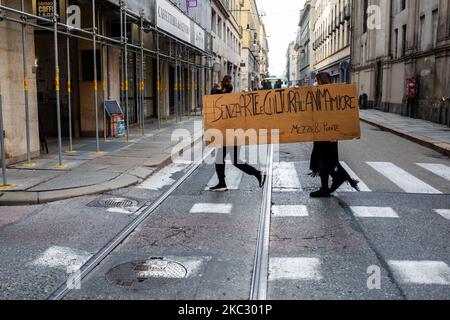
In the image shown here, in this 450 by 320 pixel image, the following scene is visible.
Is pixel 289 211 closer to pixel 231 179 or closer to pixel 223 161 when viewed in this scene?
pixel 223 161

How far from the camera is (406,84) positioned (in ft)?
83.3

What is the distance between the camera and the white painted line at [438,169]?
10107mm

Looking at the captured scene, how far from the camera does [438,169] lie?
10852 mm

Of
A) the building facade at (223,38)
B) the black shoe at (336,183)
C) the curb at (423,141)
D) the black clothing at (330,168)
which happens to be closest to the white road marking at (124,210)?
the black clothing at (330,168)

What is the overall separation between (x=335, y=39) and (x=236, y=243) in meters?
52.6

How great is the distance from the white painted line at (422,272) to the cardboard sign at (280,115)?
3.56 metres

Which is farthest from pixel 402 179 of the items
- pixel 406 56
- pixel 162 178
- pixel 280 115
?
pixel 406 56

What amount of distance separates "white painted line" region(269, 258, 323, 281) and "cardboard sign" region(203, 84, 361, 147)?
3.51 m

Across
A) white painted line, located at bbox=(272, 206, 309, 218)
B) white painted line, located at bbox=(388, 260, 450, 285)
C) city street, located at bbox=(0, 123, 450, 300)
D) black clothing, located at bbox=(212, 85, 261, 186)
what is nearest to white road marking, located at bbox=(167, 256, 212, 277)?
city street, located at bbox=(0, 123, 450, 300)

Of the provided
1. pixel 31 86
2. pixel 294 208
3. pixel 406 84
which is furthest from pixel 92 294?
pixel 406 84

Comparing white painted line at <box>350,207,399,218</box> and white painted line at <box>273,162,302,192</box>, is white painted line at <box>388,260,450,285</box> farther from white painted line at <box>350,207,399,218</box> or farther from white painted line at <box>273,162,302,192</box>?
white painted line at <box>273,162,302,192</box>
